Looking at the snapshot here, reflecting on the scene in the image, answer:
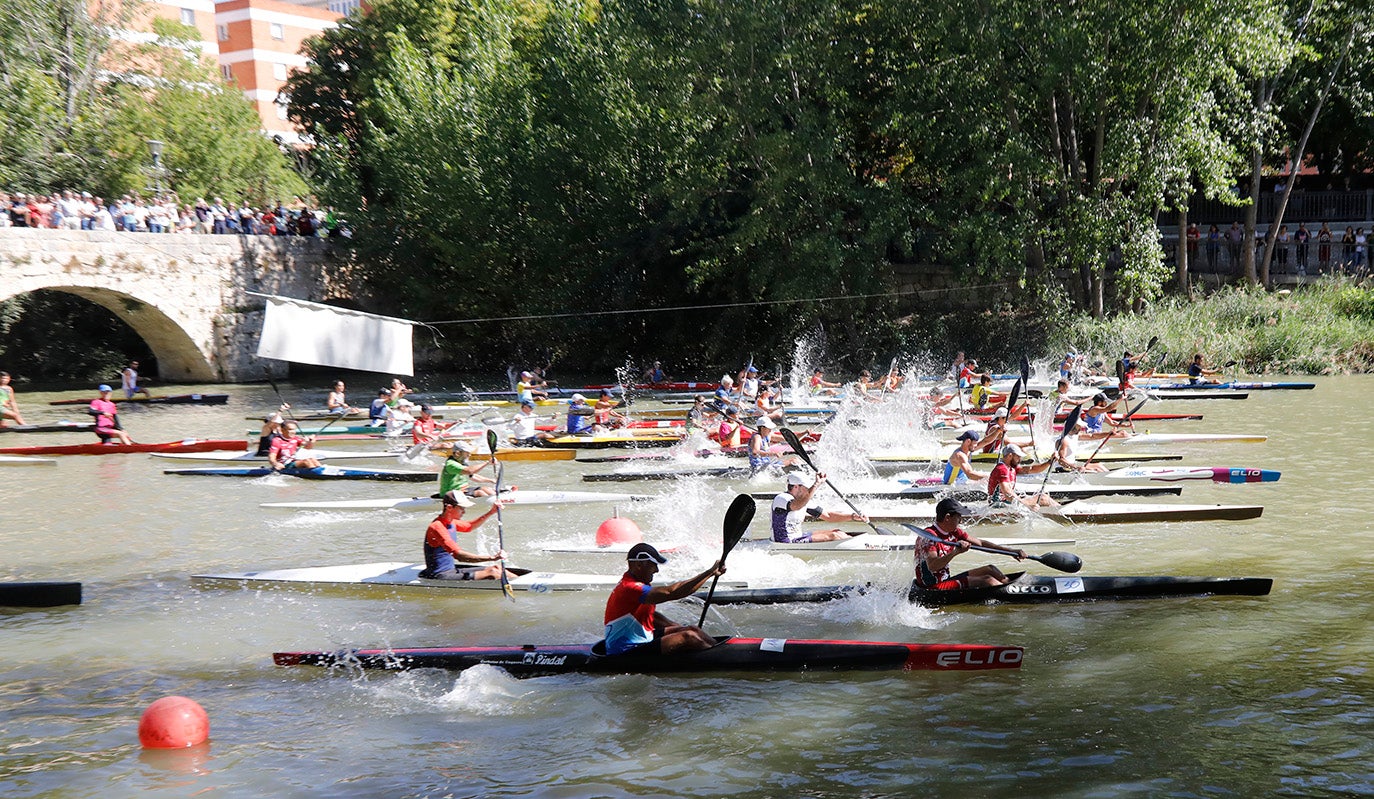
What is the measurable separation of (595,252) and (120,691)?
25307mm

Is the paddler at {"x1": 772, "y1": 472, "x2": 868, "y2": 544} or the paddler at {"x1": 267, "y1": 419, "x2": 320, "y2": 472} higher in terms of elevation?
the paddler at {"x1": 267, "y1": 419, "x2": 320, "y2": 472}

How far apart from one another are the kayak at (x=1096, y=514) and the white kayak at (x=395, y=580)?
9.17ft

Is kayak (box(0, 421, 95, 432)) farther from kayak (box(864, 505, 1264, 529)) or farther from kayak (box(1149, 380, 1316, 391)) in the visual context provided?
kayak (box(1149, 380, 1316, 391))

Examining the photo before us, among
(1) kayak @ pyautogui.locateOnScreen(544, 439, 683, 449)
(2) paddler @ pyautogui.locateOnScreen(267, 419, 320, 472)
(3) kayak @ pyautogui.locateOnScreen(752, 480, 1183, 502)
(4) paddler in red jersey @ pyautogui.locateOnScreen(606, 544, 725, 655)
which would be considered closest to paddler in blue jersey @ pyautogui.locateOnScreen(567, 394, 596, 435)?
(1) kayak @ pyautogui.locateOnScreen(544, 439, 683, 449)

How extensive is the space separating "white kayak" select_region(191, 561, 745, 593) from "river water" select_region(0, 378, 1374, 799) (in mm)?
166

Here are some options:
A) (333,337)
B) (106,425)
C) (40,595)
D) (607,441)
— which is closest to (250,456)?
(333,337)

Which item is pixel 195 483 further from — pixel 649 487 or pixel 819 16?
pixel 819 16

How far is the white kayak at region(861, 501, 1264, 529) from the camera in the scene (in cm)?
1181

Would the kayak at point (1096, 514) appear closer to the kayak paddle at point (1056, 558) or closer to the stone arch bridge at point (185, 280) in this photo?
the kayak paddle at point (1056, 558)

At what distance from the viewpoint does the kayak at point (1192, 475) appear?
43.5 feet

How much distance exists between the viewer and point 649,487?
1497 cm

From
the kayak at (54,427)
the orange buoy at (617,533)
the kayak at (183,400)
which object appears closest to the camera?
the orange buoy at (617,533)

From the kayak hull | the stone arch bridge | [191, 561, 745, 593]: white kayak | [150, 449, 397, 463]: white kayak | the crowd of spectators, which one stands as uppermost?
the crowd of spectators

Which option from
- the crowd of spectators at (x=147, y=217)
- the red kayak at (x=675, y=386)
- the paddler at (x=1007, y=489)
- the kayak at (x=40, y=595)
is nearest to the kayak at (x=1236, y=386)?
the red kayak at (x=675, y=386)
